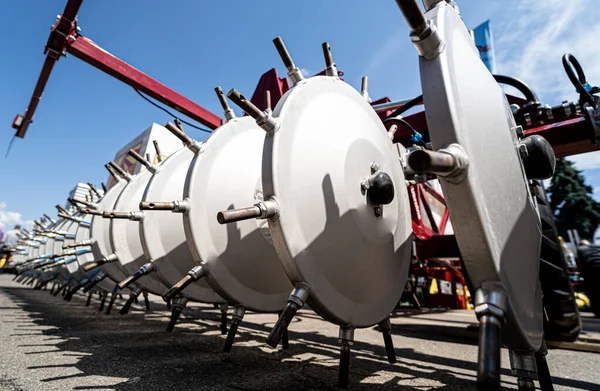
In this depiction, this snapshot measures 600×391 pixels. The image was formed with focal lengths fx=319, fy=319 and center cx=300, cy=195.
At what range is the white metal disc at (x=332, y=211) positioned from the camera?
3.75 feet

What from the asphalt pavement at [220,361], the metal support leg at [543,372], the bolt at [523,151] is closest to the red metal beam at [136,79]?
the asphalt pavement at [220,361]

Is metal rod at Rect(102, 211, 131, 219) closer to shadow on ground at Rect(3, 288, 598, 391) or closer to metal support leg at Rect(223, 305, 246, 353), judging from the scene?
shadow on ground at Rect(3, 288, 598, 391)

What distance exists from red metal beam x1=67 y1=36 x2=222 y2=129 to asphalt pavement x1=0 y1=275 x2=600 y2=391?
274 cm

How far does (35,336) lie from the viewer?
2.24 m

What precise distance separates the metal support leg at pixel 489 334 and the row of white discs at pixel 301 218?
0.54 meters

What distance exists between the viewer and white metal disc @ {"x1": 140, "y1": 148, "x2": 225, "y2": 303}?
210 cm

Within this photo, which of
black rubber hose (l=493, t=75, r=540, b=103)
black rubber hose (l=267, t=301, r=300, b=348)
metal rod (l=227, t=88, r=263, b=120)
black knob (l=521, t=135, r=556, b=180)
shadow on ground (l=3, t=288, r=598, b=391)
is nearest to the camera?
black rubber hose (l=267, t=301, r=300, b=348)

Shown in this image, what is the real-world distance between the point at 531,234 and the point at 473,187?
0.51 metres

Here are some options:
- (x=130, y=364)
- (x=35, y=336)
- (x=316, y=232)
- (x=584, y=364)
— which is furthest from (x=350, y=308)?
(x=35, y=336)

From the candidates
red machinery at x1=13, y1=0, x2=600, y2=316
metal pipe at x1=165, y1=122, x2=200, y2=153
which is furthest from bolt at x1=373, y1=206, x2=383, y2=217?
metal pipe at x1=165, y1=122, x2=200, y2=153

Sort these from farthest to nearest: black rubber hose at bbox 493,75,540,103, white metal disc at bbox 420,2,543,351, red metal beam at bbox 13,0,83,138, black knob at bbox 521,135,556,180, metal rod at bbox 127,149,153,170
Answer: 1. red metal beam at bbox 13,0,83,138
2. metal rod at bbox 127,149,153,170
3. black rubber hose at bbox 493,75,540,103
4. black knob at bbox 521,135,556,180
5. white metal disc at bbox 420,2,543,351

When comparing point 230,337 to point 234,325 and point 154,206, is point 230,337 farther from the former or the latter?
point 154,206

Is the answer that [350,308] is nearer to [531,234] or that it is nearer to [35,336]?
[531,234]

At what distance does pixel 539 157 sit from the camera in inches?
42.1
